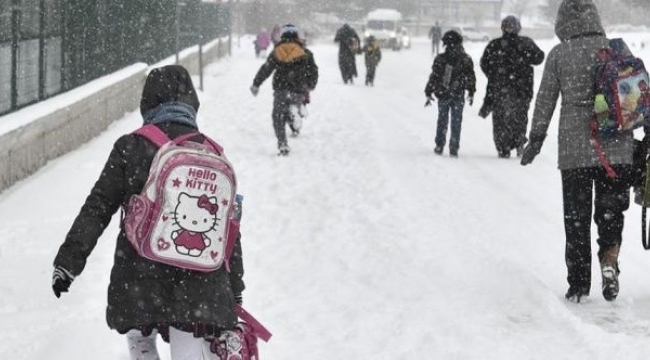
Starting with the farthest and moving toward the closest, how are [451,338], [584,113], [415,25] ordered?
[415,25] < [584,113] < [451,338]

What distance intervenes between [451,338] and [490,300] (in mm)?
954

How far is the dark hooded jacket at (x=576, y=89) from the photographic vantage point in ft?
21.0

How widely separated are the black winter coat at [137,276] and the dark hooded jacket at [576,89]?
3.37 metres

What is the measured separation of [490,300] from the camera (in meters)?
6.81

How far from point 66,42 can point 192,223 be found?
10.1 m

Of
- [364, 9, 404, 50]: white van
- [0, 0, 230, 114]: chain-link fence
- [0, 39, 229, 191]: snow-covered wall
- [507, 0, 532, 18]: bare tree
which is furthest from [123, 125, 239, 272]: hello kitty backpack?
[507, 0, 532, 18]: bare tree

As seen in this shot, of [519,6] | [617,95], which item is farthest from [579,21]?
[519,6]

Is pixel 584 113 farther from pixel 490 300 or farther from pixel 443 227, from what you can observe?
pixel 443 227

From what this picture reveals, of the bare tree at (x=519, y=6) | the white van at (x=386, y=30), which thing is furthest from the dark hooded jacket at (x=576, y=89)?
the bare tree at (x=519, y=6)

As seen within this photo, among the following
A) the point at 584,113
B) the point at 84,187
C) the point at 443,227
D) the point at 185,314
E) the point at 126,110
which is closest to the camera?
the point at 185,314

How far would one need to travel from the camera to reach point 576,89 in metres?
6.44

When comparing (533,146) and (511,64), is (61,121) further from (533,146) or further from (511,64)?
(533,146)

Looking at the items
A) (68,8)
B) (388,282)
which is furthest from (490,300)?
(68,8)

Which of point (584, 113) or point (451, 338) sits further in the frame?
point (584, 113)
